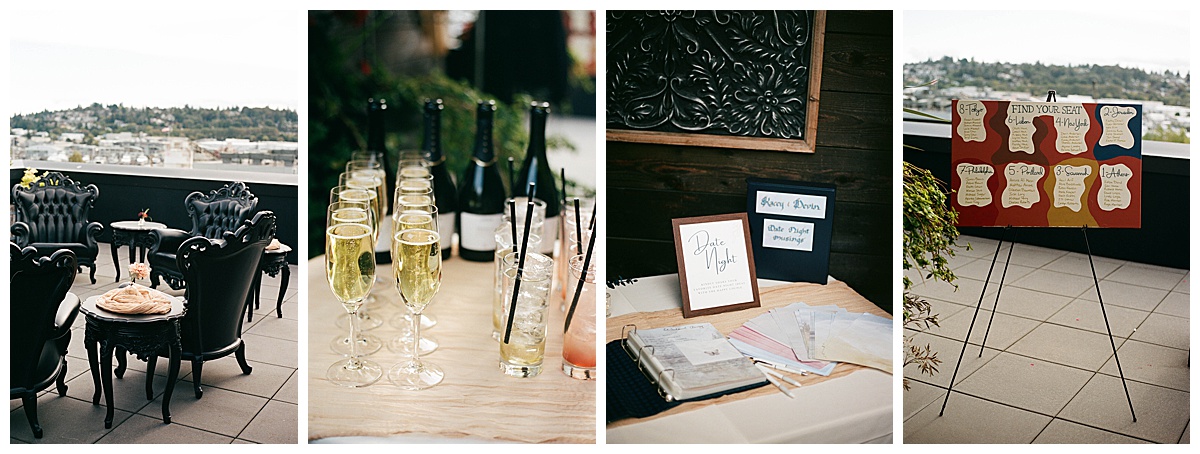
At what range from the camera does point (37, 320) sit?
1.90 m

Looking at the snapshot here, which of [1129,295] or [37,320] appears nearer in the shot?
[37,320]

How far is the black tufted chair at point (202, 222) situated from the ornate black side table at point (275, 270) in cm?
11

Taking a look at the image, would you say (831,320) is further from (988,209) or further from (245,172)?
→ (245,172)

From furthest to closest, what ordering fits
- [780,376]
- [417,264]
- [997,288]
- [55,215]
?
[997,288] < [55,215] < [780,376] < [417,264]

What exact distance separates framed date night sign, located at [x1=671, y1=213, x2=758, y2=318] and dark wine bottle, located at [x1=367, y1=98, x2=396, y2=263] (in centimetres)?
74

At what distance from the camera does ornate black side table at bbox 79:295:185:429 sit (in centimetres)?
189

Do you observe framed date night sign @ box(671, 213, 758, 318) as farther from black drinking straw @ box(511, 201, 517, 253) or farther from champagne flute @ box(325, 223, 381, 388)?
champagne flute @ box(325, 223, 381, 388)

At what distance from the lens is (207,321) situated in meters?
1.91

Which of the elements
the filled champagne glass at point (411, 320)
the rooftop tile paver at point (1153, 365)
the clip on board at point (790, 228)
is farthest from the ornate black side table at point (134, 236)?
the rooftop tile paver at point (1153, 365)

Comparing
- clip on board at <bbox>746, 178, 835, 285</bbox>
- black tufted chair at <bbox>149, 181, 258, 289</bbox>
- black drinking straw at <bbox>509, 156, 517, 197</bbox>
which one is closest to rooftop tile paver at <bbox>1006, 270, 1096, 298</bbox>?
clip on board at <bbox>746, 178, 835, 285</bbox>

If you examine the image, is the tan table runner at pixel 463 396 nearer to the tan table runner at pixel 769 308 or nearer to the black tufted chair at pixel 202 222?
the tan table runner at pixel 769 308

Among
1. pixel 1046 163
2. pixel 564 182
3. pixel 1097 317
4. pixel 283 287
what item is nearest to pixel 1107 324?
pixel 1097 317

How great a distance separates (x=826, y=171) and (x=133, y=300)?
167 cm

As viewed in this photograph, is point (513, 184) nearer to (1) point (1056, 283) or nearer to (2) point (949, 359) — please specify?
(2) point (949, 359)
